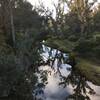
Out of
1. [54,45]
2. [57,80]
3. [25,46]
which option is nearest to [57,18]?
[54,45]

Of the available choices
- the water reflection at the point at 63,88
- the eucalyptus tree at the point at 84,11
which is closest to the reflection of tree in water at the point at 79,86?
the water reflection at the point at 63,88

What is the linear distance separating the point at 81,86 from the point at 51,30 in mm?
28398

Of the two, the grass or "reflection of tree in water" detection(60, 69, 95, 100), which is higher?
the grass

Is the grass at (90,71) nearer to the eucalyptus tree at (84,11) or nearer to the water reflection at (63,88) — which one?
the water reflection at (63,88)

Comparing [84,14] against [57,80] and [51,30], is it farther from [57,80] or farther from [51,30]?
[57,80]

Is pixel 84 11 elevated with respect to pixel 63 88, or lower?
elevated

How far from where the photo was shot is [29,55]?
13.4 meters

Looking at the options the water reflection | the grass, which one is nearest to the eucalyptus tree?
the water reflection

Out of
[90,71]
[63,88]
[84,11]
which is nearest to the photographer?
[90,71]

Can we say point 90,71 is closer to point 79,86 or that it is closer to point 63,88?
point 79,86

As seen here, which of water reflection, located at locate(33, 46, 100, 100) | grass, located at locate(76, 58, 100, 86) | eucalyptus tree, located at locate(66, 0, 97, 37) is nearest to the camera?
water reflection, located at locate(33, 46, 100, 100)

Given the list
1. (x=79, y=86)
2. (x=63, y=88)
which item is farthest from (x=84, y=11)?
(x=79, y=86)

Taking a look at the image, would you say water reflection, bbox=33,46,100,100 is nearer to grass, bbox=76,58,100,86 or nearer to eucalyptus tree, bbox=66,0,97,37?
grass, bbox=76,58,100,86

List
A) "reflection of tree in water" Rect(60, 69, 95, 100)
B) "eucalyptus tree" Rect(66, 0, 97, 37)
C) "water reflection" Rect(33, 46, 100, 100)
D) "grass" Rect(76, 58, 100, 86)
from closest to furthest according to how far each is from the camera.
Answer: "water reflection" Rect(33, 46, 100, 100), "reflection of tree in water" Rect(60, 69, 95, 100), "grass" Rect(76, 58, 100, 86), "eucalyptus tree" Rect(66, 0, 97, 37)
